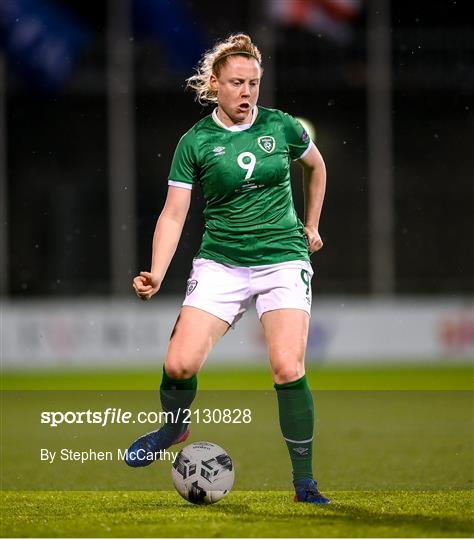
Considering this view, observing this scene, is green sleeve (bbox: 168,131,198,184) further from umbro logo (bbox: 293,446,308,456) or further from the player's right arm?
umbro logo (bbox: 293,446,308,456)

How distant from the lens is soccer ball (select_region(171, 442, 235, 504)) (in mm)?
5684

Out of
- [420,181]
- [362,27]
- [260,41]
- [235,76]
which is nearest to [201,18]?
[260,41]

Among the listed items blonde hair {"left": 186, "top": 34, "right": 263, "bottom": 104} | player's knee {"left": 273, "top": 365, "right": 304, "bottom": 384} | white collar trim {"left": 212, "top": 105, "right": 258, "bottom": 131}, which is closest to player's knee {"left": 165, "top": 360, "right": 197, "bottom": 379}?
player's knee {"left": 273, "top": 365, "right": 304, "bottom": 384}

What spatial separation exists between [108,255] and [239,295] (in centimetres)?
1448

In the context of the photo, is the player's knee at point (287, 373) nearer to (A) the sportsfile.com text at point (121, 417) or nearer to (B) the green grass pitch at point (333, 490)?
(B) the green grass pitch at point (333, 490)

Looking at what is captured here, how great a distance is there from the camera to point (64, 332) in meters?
16.2

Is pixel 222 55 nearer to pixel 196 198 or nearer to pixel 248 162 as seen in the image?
pixel 248 162

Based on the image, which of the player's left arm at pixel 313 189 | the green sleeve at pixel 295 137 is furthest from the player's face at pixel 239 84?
the player's left arm at pixel 313 189

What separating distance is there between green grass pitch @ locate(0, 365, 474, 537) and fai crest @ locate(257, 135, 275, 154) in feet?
5.48

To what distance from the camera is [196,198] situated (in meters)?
14.0

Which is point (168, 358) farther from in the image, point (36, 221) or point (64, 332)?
point (36, 221)

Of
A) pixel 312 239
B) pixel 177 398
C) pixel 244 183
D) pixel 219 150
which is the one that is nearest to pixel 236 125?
pixel 219 150

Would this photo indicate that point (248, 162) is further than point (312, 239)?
No

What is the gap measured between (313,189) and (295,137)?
1.05ft
